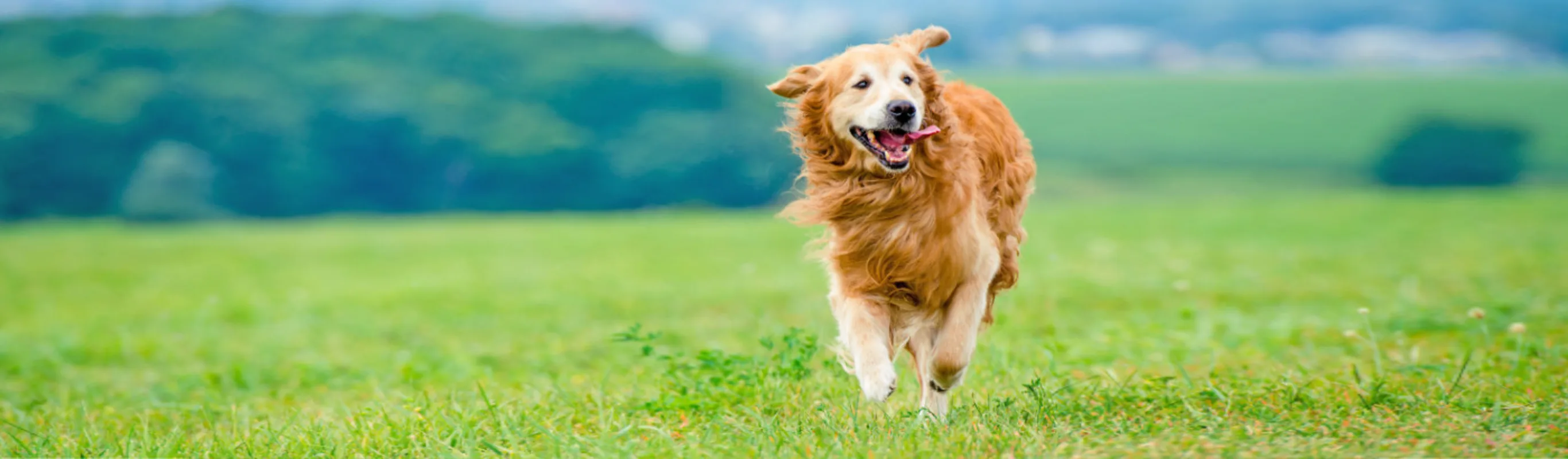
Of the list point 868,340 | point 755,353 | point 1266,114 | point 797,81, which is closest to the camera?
point 868,340

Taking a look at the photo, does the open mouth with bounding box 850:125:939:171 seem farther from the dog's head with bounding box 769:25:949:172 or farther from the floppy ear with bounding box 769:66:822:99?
the floppy ear with bounding box 769:66:822:99

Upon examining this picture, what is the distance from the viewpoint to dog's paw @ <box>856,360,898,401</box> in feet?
15.7

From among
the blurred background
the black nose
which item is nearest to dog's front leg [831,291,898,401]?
the black nose

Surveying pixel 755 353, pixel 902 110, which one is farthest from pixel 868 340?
pixel 755 353

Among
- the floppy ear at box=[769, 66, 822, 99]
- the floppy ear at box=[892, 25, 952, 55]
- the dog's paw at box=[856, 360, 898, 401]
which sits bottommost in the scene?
the dog's paw at box=[856, 360, 898, 401]

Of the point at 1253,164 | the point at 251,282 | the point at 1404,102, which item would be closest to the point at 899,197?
the point at 251,282

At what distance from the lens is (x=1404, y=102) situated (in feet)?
178

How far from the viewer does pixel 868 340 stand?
505 centimetres

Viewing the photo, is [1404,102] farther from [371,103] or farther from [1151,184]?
[371,103]

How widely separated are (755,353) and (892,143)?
12.3 feet

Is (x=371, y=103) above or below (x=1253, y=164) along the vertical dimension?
above

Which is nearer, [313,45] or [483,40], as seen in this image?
[313,45]

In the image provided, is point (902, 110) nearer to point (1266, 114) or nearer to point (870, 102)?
point (870, 102)

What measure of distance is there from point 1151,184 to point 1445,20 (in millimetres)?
34229
